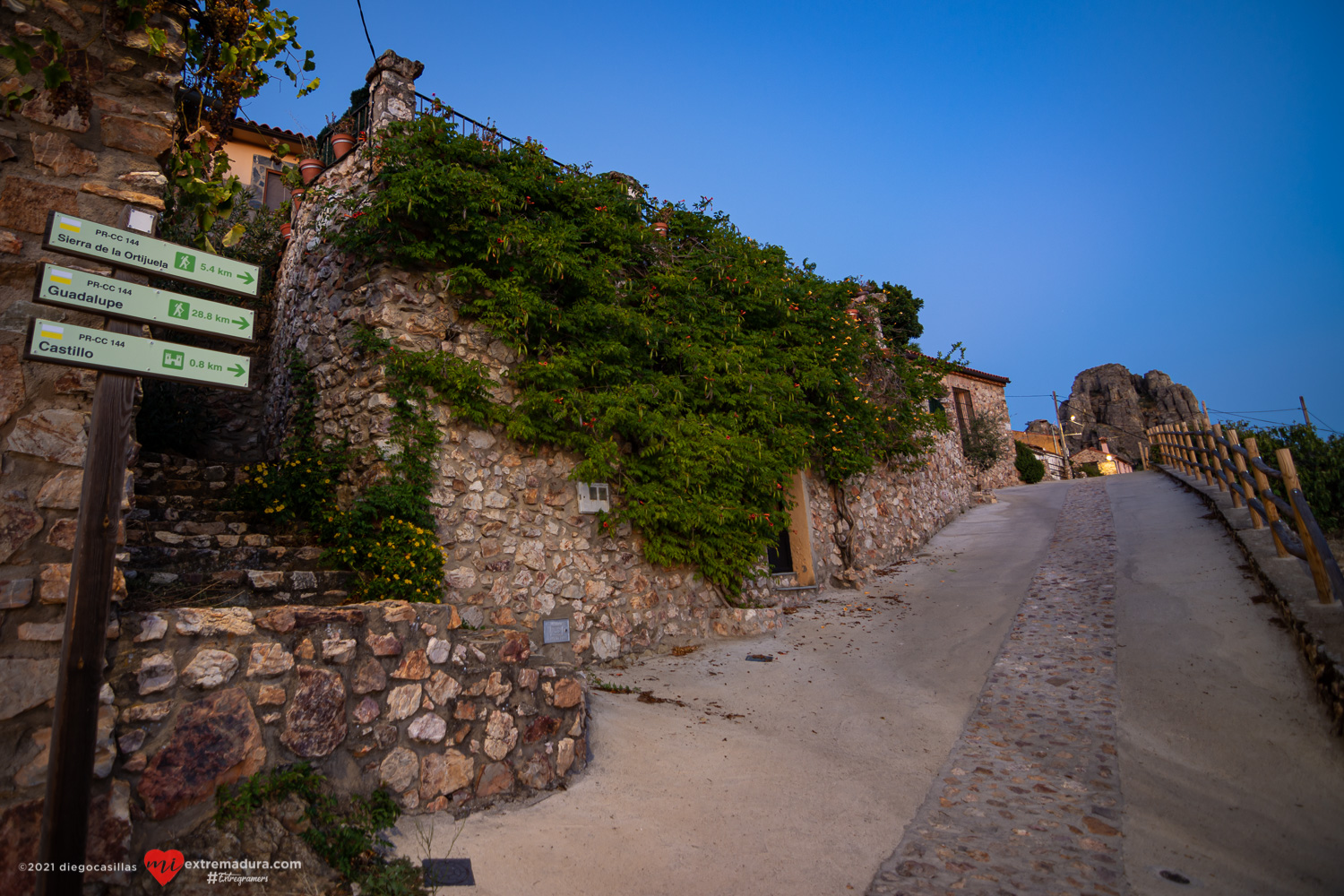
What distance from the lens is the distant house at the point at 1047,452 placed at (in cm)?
2608

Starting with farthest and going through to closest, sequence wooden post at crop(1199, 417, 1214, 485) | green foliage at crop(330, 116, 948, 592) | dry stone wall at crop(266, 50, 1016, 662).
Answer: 1. wooden post at crop(1199, 417, 1214, 485)
2. green foliage at crop(330, 116, 948, 592)
3. dry stone wall at crop(266, 50, 1016, 662)

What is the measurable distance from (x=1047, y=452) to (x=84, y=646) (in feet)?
102

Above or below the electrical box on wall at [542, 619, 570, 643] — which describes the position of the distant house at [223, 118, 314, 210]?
above

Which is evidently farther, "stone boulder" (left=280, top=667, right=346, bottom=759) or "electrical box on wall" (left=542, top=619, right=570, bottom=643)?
"electrical box on wall" (left=542, top=619, right=570, bottom=643)

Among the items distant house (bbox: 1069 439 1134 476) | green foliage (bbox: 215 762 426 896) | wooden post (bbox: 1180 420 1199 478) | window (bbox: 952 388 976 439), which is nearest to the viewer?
green foliage (bbox: 215 762 426 896)

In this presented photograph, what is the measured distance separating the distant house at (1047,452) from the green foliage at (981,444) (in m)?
6.59

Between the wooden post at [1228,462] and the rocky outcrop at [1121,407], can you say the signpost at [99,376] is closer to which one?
the wooden post at [1228,462]

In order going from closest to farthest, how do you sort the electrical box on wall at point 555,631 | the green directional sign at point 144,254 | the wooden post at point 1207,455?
1. the green directional sign at point 144,254
2. the electrical box on wall at point 555,631
3. the wooden post at point 1207,455

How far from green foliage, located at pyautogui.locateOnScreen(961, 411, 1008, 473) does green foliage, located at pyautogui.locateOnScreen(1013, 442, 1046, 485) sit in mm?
4149

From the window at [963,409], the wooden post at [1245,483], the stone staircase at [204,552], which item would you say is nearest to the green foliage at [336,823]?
the stone staircase at [204,552]

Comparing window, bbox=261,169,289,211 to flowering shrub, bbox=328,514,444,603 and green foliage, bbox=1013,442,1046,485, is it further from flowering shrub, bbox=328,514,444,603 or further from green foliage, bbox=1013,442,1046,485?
green foliage, bbox=1013,442,1046,485

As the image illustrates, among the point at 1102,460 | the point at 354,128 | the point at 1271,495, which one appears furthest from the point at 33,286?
the point at 1102,460

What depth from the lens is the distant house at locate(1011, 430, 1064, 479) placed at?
26.1m

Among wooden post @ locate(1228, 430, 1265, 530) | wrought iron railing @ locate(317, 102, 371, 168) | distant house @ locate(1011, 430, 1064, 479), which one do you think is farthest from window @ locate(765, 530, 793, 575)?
distant house @ locate(1011, 430, 1064, 479)
